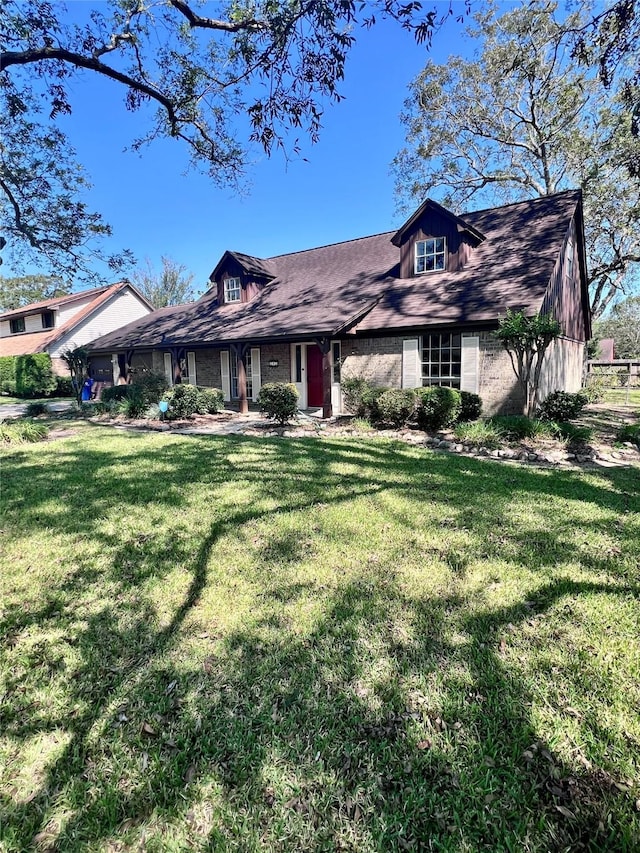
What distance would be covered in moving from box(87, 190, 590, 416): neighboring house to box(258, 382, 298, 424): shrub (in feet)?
5.35

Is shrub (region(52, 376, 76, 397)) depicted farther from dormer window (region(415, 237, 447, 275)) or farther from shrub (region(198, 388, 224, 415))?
dormer window (region(415, 237, 447, 275))

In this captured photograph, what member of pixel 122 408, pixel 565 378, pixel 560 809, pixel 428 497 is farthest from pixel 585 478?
pixel 122 408

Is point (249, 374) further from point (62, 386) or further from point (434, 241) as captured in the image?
point (62, 386)

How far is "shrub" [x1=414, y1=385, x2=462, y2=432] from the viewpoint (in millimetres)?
9773

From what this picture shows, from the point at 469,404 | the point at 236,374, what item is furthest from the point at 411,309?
→ the point at 236,374

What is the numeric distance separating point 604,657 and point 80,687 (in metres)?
3.27

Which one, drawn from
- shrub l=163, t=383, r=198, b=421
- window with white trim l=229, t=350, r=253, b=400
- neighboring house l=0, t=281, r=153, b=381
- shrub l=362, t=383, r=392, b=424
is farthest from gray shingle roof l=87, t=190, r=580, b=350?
neighboring house l=0, t=281, r=153, b=381

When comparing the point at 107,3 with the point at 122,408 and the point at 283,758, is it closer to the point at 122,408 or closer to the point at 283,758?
the point at 122,408

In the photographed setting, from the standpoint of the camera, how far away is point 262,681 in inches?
98.3

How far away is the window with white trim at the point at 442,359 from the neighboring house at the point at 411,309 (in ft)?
0.09

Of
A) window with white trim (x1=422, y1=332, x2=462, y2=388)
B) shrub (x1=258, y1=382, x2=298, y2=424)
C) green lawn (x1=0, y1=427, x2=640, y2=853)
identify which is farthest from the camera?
window with white trim (x1=422, y1=332, x2=462, y2=388)

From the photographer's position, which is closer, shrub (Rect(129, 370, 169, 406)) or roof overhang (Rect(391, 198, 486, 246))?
roof overhang (Rect(391, 198, 486, 246))

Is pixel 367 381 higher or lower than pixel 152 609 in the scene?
higher

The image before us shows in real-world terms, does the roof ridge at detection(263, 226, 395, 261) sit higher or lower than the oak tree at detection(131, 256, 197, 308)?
lower
